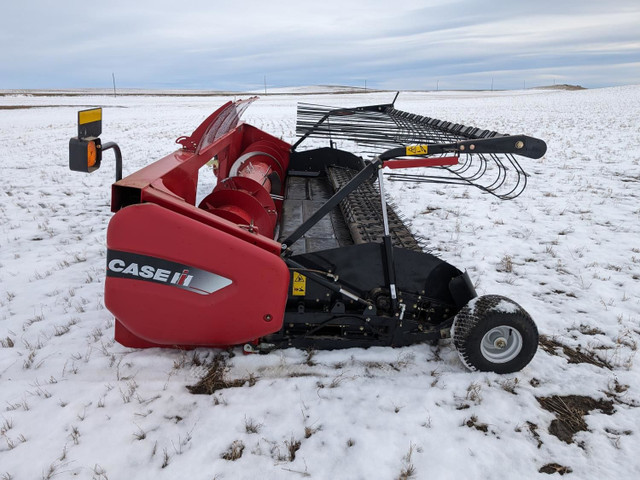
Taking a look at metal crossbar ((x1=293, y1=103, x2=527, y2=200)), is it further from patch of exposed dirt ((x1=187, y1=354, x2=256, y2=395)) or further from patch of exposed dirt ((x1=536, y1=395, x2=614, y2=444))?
patch of exposed dirt ((x1=187, y1=354, x2=256, y2=395))

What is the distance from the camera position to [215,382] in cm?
294

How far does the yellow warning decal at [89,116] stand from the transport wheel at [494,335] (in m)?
2.65

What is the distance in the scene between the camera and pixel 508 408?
2771 millimetres

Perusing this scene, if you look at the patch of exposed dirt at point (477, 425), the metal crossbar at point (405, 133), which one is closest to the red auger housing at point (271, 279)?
the metal crossbar at point (405, 133)

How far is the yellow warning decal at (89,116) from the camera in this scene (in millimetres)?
2636

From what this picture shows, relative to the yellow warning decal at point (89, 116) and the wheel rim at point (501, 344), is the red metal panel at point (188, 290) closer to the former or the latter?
the yellow warning decal at point (89, 116)

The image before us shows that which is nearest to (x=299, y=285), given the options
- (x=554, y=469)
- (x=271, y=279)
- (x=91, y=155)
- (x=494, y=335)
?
(x=271, y=279)

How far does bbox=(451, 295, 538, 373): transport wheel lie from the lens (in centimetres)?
294

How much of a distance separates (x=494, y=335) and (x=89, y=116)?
2.94 meters

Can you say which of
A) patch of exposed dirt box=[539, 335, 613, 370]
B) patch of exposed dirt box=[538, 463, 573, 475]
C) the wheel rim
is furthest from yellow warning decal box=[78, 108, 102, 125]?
patch of exposed dirt box=[539, 335, 613, 370]

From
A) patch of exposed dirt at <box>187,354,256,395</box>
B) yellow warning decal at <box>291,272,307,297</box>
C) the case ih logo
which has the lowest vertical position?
patch of exposed dirt at <box>187,354,256,395</box>

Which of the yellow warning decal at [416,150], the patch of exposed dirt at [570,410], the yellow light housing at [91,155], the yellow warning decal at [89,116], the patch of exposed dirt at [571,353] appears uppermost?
the yellow warning decal at [89,116]

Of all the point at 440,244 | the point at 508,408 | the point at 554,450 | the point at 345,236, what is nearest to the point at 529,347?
the point at 508,408

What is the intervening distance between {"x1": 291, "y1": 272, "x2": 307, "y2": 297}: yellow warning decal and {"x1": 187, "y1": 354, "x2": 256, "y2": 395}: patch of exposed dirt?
0.63 m
